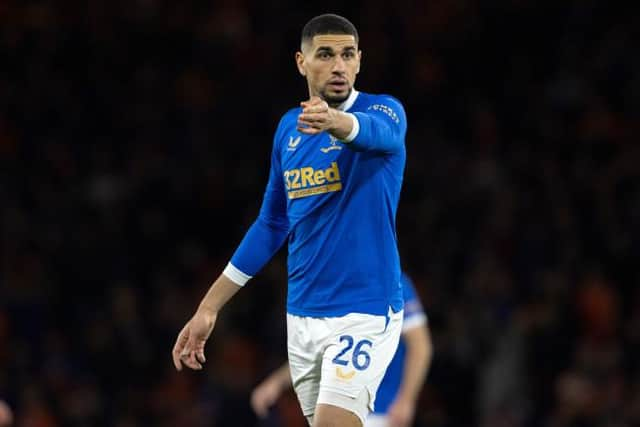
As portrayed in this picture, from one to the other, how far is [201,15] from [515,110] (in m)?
4.03

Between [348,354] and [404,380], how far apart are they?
2183 millimetres

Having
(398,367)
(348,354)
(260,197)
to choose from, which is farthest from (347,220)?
(260,197)

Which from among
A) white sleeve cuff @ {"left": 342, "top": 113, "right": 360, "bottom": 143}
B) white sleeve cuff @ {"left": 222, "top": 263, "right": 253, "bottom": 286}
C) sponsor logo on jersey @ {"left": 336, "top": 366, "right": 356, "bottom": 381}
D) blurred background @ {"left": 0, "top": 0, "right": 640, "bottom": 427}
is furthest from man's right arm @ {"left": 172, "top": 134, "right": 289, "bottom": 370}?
blurred background @ {"left": 0, "top": 0, "right": 640, "bottom": 427}

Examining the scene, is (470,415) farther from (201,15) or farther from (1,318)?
(201,15)

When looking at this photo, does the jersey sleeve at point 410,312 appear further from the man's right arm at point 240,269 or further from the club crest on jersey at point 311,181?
the club crest on jersey at point 311,181

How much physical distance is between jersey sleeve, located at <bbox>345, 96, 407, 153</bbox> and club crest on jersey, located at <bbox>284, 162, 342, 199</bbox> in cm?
27

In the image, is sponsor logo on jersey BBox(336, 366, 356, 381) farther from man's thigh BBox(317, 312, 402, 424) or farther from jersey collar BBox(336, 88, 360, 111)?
jersey collar BBox(336, 88, 360, 111)

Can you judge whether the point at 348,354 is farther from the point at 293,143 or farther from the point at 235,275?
the point at 293,143

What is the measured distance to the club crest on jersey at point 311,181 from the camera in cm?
479

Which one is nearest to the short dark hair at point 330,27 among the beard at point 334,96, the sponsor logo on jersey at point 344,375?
the beard at point 334,96

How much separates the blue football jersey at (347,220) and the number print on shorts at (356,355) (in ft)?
0.40

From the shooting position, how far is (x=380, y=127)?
14.8 feet

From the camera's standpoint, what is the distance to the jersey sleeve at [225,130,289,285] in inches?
203

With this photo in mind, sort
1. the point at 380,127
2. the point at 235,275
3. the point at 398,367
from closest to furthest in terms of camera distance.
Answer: the point at 380,127
the point at 235,275
the point at 398,367
